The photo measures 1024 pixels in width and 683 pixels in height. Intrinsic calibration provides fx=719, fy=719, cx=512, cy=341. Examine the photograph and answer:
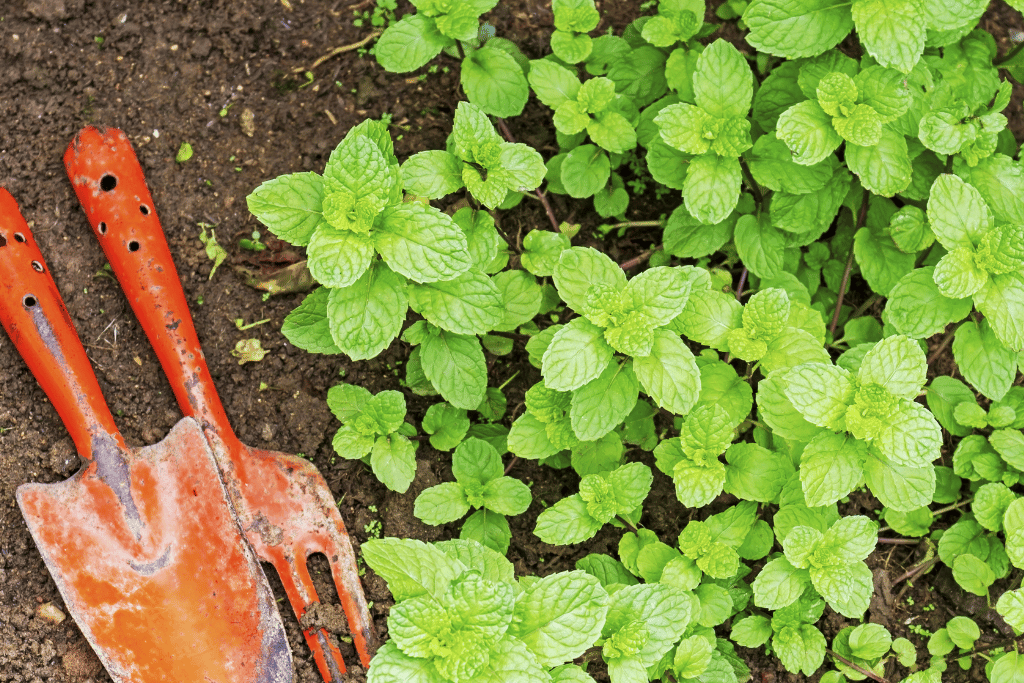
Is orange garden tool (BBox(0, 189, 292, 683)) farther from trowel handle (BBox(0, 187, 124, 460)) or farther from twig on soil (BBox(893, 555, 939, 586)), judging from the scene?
twig on soil (BBox(893, 555, 939, 586))

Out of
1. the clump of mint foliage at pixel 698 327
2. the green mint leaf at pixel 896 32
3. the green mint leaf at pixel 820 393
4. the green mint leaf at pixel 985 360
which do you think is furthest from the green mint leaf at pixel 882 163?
the green mint leaf at pixel 820 393

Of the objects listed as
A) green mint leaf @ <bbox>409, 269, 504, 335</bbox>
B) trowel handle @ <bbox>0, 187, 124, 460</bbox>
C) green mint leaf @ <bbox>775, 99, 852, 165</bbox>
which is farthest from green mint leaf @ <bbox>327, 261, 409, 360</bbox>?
green mint leaf @ <bbox>775, 99, 852, 165</bbox>

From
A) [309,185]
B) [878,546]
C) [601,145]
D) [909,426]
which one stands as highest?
[309,185]

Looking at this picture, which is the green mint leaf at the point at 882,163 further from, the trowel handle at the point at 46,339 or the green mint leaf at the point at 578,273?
the trowel handle at the point at 46,339

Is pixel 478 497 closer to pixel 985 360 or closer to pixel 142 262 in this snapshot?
pixel 142 262

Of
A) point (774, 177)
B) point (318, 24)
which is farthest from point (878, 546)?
point (318, 24)

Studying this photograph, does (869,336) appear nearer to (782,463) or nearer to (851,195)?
(851,195)

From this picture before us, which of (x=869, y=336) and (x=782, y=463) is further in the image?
(x=869, y=336)

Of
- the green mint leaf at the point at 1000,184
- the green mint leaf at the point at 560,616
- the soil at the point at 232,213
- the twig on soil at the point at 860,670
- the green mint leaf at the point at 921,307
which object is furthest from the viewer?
the soil at the point at 232,213
